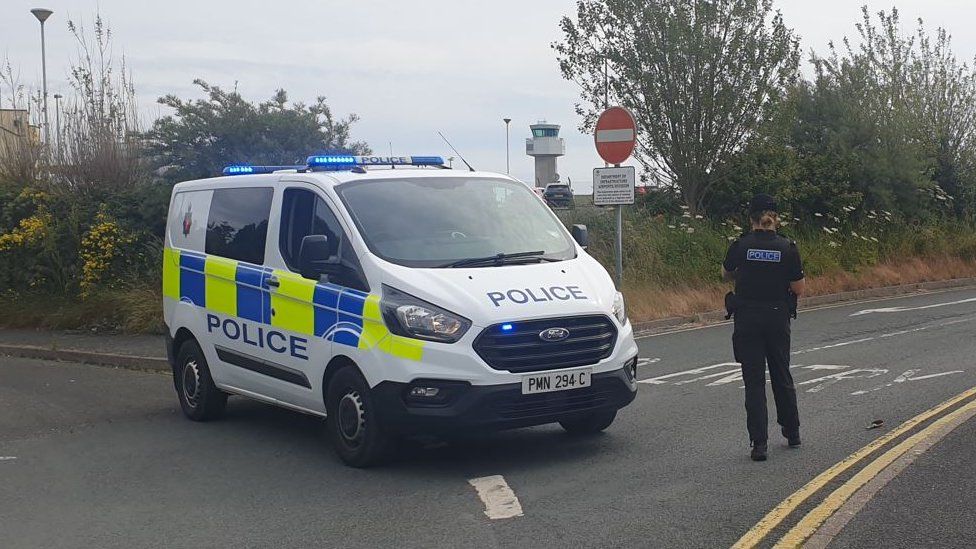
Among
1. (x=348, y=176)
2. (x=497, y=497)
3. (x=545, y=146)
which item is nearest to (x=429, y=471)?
(x=497, y=497)

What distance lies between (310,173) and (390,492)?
280cm

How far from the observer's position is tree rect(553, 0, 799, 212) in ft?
66.3

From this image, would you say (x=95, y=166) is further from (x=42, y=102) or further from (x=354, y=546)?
(x=354, y=546)

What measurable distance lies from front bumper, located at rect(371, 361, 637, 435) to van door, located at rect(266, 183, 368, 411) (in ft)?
1.78

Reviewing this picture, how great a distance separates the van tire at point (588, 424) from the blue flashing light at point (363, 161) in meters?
2.41

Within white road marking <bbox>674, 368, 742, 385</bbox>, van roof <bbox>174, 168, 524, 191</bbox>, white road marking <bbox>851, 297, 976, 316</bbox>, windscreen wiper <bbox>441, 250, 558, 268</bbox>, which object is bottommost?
white road marking <bbox>851, 297, 976, 316</bbox>

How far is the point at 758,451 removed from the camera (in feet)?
24.5

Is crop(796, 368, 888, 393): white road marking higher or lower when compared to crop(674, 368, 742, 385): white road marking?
higher

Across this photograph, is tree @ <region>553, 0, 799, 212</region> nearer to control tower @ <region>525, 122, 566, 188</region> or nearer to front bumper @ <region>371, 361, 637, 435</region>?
front bumper @ <region>371, 361, 637, 435</region>

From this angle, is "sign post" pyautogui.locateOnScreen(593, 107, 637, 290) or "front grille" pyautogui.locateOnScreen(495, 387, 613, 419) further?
"sign post" pyautogui.locateOnScreen(593, 107, 637, 290)

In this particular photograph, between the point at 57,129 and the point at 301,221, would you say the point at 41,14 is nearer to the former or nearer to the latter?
the point at 57,129

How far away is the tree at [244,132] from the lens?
19.8 metres

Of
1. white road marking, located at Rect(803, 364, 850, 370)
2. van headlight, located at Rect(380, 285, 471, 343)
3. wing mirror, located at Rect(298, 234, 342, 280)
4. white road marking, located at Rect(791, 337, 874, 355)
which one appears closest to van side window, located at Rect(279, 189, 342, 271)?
wing mirror, located at Rect(298, 234, 342, 280)

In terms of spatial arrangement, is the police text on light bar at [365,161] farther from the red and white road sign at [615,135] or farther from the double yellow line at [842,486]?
the red and white road sign at [615,135]
